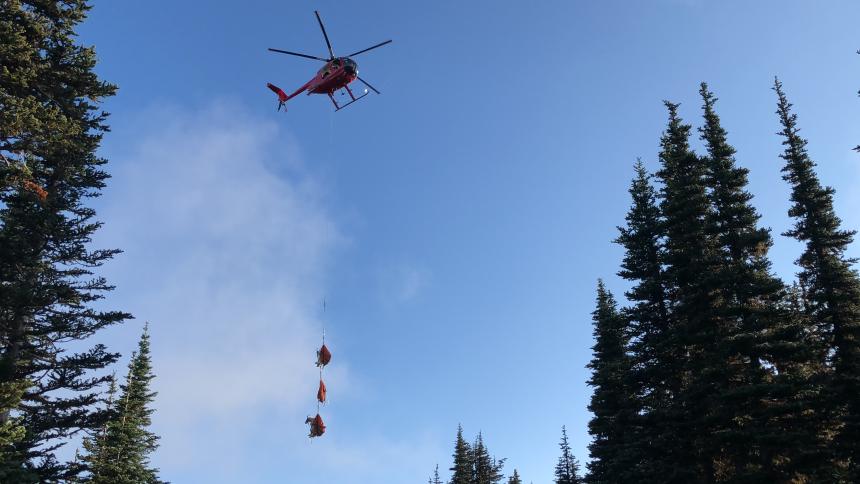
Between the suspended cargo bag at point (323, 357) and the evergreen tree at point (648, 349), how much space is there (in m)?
16.4

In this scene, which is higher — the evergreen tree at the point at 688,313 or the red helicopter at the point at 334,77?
the red helicopter at the point at 334,77

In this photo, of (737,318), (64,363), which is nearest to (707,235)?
(737,318)

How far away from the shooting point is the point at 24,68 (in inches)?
693

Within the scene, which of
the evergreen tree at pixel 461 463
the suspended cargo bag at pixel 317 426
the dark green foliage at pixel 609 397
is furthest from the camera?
the evergreen tree at pixel 461 463

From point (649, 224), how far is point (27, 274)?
31.0 metres

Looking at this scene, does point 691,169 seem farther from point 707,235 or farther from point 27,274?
point 27,274

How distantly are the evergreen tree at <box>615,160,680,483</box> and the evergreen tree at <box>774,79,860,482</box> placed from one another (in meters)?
6.44

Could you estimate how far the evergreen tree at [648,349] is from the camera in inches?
1022

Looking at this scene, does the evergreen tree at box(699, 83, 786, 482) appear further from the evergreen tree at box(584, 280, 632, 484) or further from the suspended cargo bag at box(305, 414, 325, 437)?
the suspended cargo bag at box(305, 414, 325, 437)

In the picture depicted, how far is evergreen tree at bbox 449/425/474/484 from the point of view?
54.6 meters

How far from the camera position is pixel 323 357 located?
19.0m

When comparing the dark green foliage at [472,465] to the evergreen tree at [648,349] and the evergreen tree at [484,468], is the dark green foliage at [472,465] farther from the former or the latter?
the evergreen tree at [648,349]

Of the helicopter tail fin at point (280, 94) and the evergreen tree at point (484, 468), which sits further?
the evergreen tree at point (484, 468)

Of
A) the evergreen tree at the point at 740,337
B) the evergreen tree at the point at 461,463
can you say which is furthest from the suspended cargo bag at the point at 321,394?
the evergreen tree at the point at 461,463
